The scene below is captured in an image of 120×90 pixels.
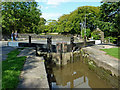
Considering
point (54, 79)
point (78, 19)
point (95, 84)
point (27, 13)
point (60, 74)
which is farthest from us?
point (78, 19)

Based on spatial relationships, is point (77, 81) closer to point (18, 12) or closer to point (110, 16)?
point (110, 16)

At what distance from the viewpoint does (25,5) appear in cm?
1614

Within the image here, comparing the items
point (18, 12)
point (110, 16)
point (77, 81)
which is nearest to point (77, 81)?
point (77, 81)

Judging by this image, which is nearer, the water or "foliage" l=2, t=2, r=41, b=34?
the water

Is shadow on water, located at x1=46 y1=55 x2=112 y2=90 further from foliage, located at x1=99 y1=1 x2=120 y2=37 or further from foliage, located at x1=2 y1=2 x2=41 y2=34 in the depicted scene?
foliage, located at x1=2 y1=2 x2=41 y2=34

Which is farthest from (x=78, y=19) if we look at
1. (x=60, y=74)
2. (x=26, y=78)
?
(x=26, y=78)

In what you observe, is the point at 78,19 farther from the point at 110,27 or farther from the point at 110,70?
the point at 110,70

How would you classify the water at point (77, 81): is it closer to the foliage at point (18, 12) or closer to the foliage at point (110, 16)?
the foliage at point (110, 16)

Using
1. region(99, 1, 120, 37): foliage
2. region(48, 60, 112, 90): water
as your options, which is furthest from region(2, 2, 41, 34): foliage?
region(48, 60, 112, 90): water

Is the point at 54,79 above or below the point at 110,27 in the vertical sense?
below

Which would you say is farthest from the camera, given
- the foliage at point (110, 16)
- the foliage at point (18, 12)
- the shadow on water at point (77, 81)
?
the foliage at point (18, 12)

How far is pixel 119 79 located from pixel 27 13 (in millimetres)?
15509

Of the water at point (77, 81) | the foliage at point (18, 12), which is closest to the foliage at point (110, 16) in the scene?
the water at point (77, 81)

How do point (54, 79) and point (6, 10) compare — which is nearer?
point (54, 79)
